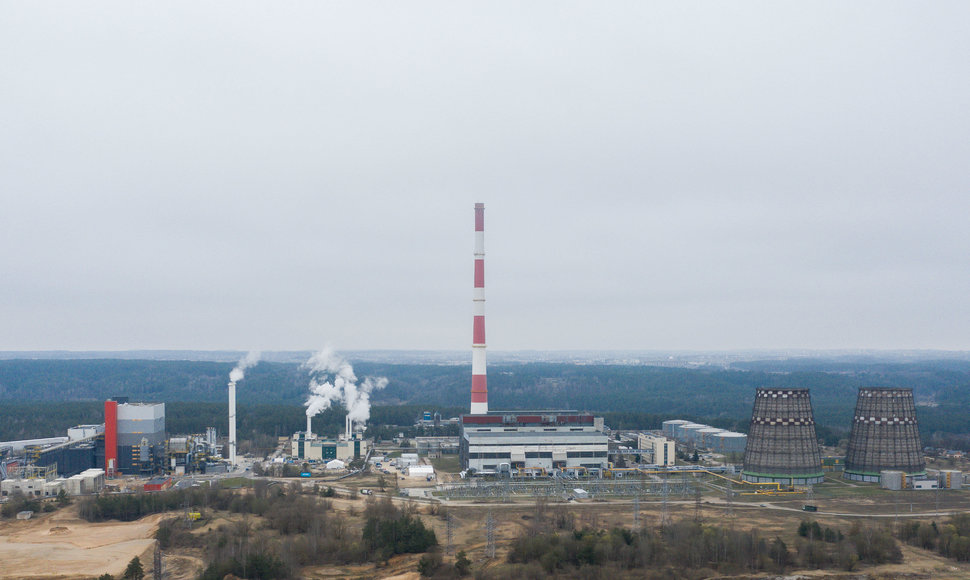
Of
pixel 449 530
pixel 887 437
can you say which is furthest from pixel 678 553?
pixel 887 437

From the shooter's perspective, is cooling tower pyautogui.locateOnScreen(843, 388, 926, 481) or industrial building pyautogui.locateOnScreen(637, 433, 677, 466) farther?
industrial building pyautogui.locateOnScreen(637, 433, 677, 466)

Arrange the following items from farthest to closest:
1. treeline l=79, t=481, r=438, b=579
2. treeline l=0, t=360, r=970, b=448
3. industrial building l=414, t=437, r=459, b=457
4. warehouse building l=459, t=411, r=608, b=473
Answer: treeline l=0, t=360, r=970, b=448
industrial building l=414, t=437, r=459, b=457
warehouse building l=459, t=411, r=608, b=473
treeline l=79, t=481, r=438, b=579

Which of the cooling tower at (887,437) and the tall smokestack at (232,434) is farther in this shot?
the tall smokestack at (232,434)

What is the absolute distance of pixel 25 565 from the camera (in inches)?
1594

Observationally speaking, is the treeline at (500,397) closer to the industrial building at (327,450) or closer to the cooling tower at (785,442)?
the industrial building at (327,450)

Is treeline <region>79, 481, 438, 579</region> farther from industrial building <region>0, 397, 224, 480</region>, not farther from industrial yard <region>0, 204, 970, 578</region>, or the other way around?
industrial building <region>0, 397, 224, 480</region>

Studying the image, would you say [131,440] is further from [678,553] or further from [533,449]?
[678,553]

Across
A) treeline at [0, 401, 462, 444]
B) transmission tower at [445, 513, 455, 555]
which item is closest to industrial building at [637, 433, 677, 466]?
transmission tower at [445, 513, 455, 555]

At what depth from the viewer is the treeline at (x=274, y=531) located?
39219mm

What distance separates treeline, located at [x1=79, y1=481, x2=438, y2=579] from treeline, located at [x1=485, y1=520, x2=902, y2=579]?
23.2 ft

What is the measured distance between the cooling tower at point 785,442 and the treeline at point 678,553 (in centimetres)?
2070

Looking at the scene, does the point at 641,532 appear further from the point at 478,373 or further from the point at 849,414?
the point at 849,414

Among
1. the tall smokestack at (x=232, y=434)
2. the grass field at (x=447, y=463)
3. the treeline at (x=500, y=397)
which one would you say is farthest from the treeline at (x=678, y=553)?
the treeline at (x=500, y=397)

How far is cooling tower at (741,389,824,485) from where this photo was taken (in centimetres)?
6306
